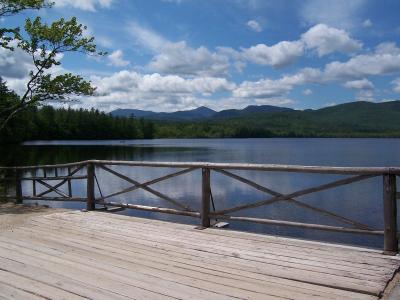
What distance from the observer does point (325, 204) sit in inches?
779

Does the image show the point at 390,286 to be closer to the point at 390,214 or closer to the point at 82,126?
the point at 390,214

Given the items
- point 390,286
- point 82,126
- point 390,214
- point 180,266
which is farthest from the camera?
point 82,126

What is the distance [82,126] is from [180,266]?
123434 millimetres

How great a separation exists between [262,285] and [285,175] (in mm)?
26508

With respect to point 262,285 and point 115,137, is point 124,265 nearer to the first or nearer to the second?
point 262,285

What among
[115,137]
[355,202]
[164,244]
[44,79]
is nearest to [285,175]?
[355,202]

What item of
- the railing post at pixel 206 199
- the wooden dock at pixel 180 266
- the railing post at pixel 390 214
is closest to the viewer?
the wooden dock at pixel 180 266

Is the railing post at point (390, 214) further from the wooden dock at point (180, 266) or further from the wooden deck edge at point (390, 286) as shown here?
the wooden deck edge at point (390, 286)

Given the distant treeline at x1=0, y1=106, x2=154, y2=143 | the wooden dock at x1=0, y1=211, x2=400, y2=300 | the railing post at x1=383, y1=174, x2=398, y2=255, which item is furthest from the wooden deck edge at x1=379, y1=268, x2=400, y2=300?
the distant treeline at x1=0, y1=106, x2=154, y2=143

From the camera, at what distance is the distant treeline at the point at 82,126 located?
102562 mm

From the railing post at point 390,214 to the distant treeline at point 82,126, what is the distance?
78070 mm

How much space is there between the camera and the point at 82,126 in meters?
123

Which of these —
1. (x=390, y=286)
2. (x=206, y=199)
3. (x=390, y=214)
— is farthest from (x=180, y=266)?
(x=390, y=214)

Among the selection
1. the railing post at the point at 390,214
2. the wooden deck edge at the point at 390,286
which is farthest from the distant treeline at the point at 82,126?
the wooden deck edge at the point at 390,286
